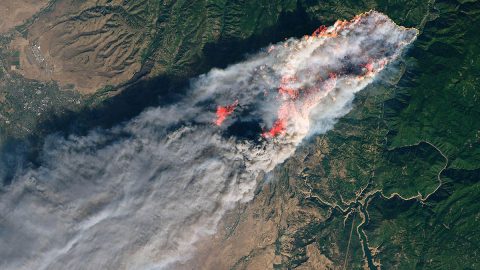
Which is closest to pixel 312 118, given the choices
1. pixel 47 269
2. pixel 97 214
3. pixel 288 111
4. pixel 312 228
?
pixel 288 111

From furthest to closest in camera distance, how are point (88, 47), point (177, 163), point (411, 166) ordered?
point (88, 47), point (411, 166), point (177, 163)

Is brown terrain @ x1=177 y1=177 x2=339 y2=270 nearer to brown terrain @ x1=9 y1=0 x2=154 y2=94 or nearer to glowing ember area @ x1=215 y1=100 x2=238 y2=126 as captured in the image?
glowing ember area @ x1=215 y1=100 x2=238 y2=126

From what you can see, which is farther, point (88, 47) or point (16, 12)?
point (16, 12)

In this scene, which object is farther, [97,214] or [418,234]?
[418,234]

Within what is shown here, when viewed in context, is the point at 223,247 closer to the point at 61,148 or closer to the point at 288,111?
the point at 288,111

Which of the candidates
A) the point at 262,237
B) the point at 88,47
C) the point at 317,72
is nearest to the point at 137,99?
the point at 88,47

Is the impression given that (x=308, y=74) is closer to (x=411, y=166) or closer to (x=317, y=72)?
(x=317, y=72)
